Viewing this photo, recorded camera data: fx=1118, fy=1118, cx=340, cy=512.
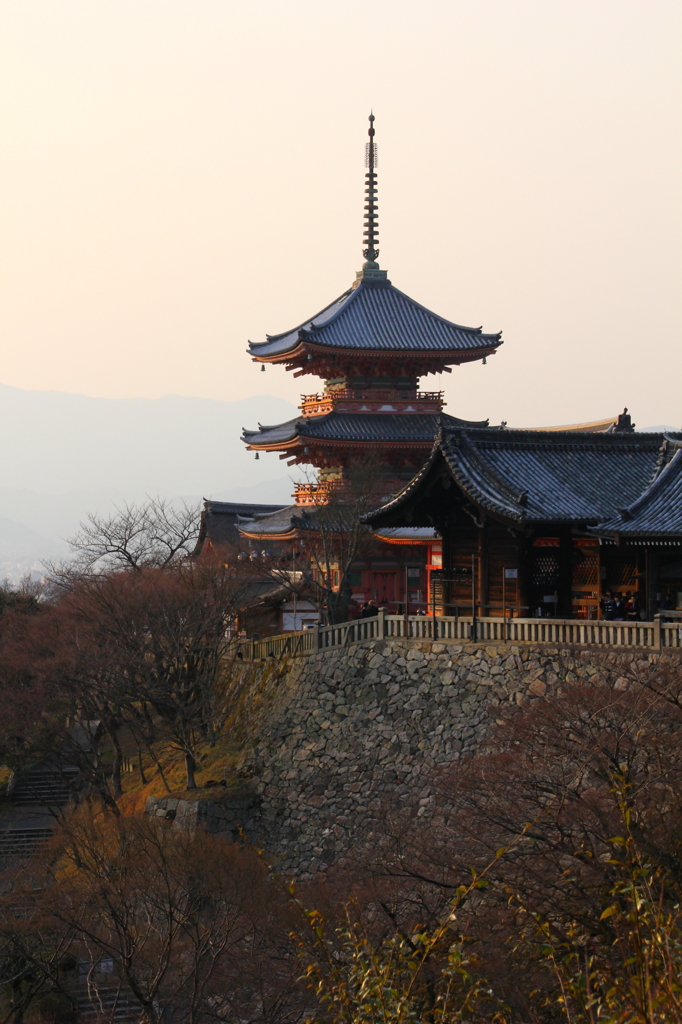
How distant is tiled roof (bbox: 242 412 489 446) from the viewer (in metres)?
38.8

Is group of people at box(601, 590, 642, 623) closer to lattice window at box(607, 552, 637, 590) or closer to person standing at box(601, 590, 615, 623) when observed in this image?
person standing at box(601, 590, 615, 623)

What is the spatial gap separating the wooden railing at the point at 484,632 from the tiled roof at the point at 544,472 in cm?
267

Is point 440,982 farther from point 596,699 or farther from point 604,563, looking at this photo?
point 604,563

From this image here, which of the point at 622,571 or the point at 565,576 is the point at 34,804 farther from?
the point at 622,571

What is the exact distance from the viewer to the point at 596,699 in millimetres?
20219

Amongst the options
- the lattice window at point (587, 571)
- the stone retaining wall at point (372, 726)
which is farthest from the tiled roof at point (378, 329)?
the lattice window at point (587, 571)

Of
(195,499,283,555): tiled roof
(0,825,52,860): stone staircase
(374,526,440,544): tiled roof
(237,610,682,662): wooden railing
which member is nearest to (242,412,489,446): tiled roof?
(374,526,440,544): tiled roof

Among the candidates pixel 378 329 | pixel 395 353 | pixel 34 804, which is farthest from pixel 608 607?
pixel 34 804

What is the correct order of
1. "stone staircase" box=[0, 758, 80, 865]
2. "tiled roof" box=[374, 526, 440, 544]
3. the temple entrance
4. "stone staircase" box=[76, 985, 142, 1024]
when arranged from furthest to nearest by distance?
the temple entrance → "stone staircase" box=[0, 758, 80, 865] → "tiled roof" box=[374, 526, 440, 544] → "stone staircase" box=[76, 985, 142, 1024]

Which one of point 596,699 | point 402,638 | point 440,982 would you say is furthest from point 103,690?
point 440,982

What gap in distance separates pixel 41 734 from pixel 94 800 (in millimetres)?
3811

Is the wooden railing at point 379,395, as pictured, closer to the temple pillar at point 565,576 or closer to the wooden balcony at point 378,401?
the wooden balcony at point 378,401

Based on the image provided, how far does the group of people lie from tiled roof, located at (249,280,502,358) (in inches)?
612

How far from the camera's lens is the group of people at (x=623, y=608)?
26.4m
